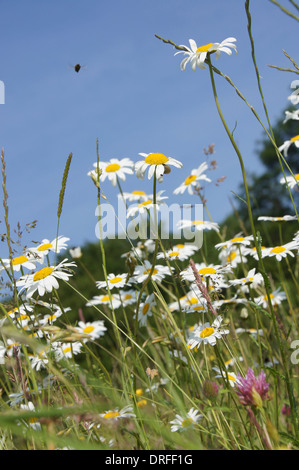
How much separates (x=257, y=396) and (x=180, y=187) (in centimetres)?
267

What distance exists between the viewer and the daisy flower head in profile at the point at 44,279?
1.81m

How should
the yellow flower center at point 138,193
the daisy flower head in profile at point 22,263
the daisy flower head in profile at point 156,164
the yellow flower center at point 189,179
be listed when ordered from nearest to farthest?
the daisy flower head in profile at point 156,164, the daisy flower head in profile at point 22,263, the yellow flower center at point 138,193, the yellow flower center at point 189,179

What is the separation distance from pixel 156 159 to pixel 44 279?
25.9 inches

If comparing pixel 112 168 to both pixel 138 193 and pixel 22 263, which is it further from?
pixel 22 263

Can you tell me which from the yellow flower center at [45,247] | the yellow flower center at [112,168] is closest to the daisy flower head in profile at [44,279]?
the yellow flower center at [45,247]

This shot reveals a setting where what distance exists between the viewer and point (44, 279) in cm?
187

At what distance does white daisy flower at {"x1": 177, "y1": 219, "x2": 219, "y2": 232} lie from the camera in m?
2.93

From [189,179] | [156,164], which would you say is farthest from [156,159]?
[189,179]

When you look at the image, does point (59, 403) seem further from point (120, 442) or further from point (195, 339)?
point (195, 339)

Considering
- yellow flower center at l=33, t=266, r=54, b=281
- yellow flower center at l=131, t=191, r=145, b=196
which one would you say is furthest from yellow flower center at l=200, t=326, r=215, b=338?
yellow flower center at l=131, t=191, r=145, b=196

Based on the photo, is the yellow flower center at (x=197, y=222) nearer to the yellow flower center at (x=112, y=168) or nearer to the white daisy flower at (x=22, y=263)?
the yellow flower center at (x=112, y=168)
